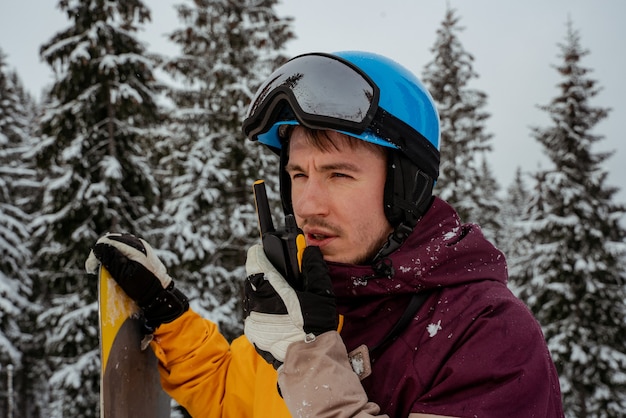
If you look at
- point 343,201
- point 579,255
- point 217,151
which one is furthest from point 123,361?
point 579,255

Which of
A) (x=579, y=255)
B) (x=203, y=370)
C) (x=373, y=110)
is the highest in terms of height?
(x=373, y=110)

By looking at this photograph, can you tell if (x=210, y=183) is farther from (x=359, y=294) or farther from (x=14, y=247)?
(x=359, y=294)

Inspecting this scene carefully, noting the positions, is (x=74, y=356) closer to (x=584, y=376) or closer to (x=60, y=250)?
(x=60, y=250)

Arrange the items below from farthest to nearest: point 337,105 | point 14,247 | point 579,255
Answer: point 14,247 < point 579,255 < point 337,105

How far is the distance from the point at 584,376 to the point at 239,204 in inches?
519

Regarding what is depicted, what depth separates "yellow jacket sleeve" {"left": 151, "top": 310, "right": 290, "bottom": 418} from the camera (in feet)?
8.39

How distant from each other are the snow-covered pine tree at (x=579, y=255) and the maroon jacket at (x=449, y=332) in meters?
15.9

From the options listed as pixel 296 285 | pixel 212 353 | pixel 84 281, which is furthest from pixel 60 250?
pixel 296 285

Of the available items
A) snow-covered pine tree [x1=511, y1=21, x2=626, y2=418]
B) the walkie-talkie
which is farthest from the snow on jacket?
snow-covered pine tree [x1=511, y1=21, x2=626, y2=418]

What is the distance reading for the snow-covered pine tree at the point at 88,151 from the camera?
432 inches

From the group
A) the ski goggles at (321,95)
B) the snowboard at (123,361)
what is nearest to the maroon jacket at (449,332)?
the ski goggles at (321,95)

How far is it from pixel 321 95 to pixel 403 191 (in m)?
0.63

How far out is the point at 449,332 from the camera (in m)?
1.74

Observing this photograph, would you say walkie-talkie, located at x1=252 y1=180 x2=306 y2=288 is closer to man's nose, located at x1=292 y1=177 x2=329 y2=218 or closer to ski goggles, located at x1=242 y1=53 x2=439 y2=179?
man's nose, located at x1=292 y1=177 x2=329 y2=218
